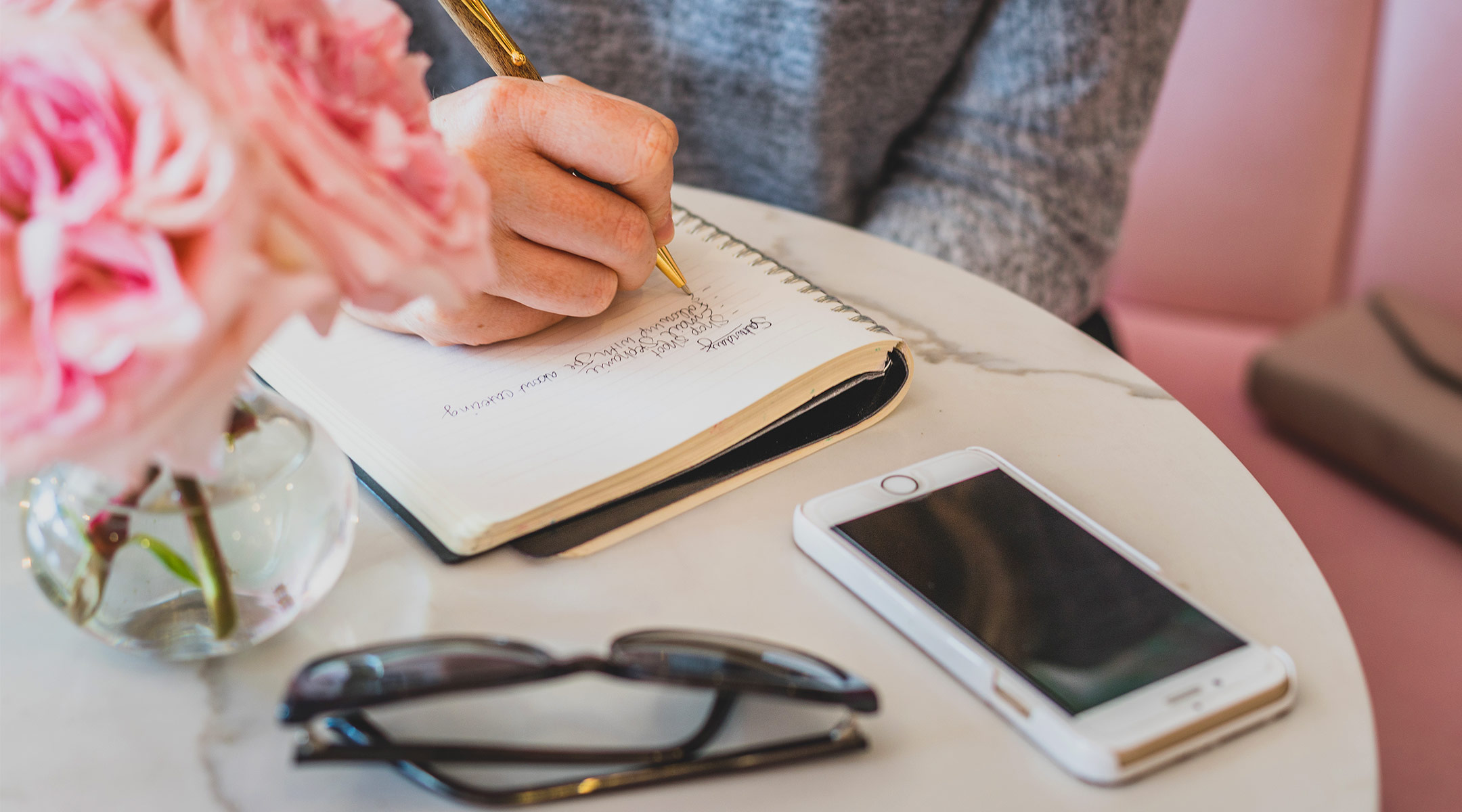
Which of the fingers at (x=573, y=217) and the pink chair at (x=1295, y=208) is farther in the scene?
the pink chair at (x=1295, y=208)

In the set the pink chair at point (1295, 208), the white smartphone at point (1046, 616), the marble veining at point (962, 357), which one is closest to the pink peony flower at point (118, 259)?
the white smartphone at point (1046, 616)

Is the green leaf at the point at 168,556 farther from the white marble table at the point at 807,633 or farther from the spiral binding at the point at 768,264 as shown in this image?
the spiral binding at the point at 768,264

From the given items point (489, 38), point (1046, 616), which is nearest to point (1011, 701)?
point (1046, 616)

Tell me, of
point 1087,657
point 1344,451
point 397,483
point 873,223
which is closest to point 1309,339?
point 1344,451

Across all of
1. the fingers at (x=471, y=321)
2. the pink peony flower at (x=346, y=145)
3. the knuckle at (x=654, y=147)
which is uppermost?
the pink peony flower at (x=346, y=145)

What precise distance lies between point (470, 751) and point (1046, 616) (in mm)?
189

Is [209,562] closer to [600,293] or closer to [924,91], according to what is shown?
[600,293]

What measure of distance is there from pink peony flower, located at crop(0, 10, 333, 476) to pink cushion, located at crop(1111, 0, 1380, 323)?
1027 millimetres

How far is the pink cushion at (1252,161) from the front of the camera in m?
0.96

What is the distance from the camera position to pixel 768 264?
0.55 m

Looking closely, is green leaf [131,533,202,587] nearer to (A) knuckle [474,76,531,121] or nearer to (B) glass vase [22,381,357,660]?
(B) glass vase [22,381,357,660]

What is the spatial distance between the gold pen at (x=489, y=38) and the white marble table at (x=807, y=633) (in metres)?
0.17

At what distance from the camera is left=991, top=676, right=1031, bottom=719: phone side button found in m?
0.31

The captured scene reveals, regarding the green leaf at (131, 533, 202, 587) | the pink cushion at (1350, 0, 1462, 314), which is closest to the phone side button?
the green leaf at (131, 533, 202, 587)
